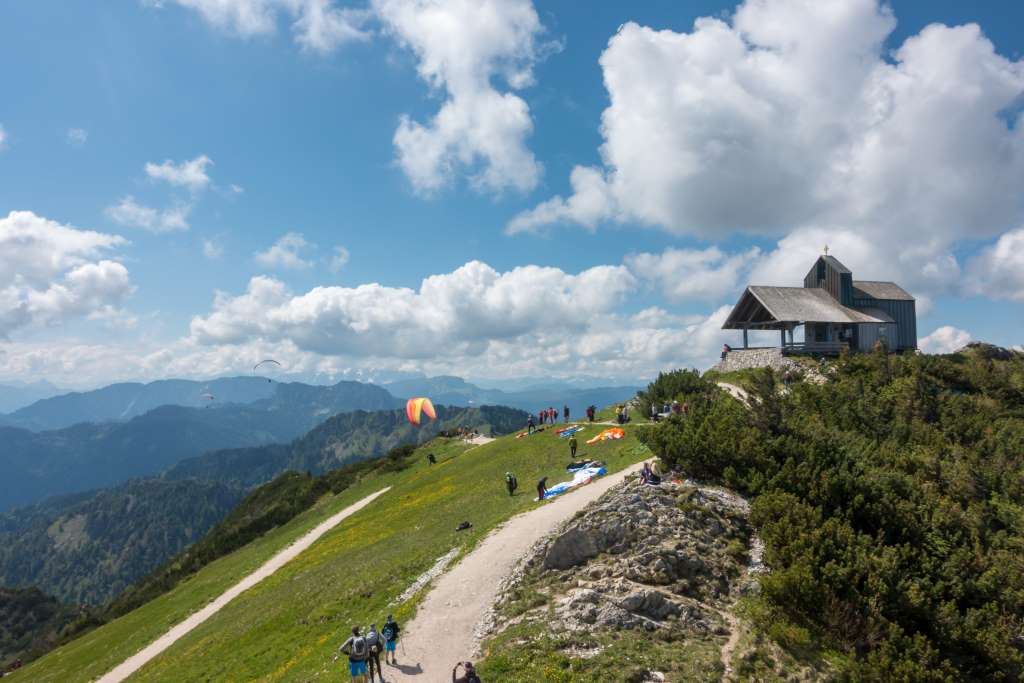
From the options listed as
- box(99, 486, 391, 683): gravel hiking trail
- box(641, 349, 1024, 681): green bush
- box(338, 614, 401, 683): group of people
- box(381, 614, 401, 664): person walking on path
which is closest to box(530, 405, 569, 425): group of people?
box(99, 486, 391, 683): gravel hiking trail

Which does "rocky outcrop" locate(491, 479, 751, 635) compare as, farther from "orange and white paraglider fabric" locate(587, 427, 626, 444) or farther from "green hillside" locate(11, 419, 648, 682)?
"orange and white paraglider fabric" locate(587, 427, 626, 444)

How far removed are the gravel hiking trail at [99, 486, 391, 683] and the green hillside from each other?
1.44m

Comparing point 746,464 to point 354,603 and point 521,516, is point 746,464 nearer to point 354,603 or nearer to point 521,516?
point 521,516

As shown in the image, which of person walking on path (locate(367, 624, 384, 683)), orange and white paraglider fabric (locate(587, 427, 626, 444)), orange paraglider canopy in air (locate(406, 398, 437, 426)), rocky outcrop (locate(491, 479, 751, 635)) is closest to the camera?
person walking on path (locate(367, 624, 384, 683))

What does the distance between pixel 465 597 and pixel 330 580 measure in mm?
12480

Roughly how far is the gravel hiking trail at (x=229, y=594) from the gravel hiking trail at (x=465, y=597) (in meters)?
21.6

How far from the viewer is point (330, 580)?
29672 mm

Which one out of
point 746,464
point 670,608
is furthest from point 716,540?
point 746,464

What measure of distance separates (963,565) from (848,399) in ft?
65.1

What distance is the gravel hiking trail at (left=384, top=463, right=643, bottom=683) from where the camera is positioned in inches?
678

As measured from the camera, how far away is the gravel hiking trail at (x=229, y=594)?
31377mm

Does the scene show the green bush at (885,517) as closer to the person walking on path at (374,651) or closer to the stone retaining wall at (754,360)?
the stone retaining wall at (754,360)

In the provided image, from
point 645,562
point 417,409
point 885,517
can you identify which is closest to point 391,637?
point 645,562

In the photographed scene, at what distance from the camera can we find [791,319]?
159 ft
